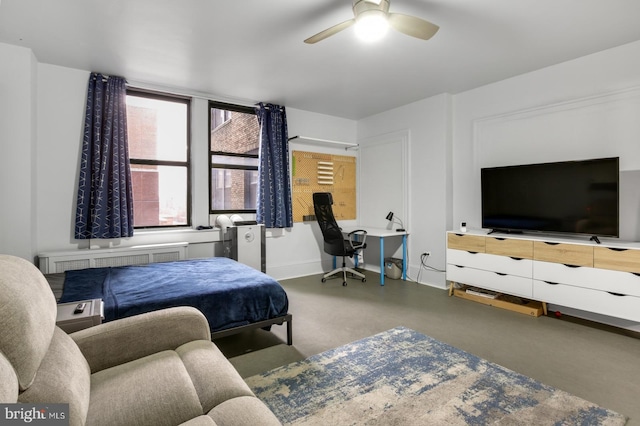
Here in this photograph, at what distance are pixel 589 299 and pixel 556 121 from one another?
184 centimetres

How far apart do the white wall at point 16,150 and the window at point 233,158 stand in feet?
6.05

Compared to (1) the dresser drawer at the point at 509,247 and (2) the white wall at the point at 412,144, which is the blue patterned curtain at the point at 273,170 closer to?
(2) the white wall at the point at 412,144

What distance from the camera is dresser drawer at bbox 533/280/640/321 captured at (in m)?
2.68

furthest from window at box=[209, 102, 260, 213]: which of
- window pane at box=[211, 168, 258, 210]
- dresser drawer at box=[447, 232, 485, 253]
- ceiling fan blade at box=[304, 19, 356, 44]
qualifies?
dresser drawer at box=[447, 232, 485, 253]

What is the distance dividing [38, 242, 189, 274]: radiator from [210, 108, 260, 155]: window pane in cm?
149

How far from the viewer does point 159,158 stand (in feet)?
13.4

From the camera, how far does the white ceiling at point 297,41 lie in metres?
2.38

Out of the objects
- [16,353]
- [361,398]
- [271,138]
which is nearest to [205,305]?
[361,398]

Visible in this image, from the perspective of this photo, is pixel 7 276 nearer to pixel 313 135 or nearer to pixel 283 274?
pixel 283 274

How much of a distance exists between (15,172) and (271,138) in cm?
277

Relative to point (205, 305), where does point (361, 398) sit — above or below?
below

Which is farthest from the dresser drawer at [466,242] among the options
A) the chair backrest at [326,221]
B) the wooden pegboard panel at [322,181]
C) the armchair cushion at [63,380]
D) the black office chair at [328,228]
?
the armchair cushion at [63,380]

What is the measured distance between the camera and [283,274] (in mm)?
A: 4906

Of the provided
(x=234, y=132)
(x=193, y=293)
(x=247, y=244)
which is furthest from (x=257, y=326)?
(x=234, y=132)
